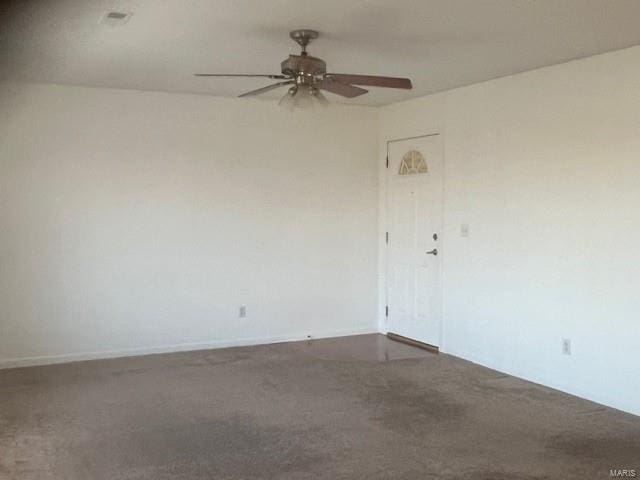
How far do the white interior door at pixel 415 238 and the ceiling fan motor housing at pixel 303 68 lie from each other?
247cm

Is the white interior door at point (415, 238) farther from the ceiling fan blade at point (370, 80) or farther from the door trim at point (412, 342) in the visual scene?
the ceiling fan blade at point (370, 80)

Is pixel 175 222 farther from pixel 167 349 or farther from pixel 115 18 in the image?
pixel 115 18

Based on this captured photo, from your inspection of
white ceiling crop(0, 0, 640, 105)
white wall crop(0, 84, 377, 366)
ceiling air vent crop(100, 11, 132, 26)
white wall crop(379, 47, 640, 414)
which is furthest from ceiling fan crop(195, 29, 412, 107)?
white wall crop(0, 84, 377, 366)

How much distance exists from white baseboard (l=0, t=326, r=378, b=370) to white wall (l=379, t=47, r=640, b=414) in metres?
1.31

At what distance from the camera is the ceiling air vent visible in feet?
11.7

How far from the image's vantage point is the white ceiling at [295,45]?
3.46 meters

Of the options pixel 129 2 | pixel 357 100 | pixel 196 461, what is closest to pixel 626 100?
pixel 357 100

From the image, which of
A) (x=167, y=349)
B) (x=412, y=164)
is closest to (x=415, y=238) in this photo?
(x=412, y=164)

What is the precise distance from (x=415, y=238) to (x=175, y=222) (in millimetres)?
2335

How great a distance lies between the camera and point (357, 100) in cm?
650

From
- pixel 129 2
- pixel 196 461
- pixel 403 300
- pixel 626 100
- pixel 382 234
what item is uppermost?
pixel 129 2

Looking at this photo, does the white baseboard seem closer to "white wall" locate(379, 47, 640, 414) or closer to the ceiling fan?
"white wall" locate(379, 47, 640, 414)

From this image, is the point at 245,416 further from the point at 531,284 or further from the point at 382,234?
the point at 382,234

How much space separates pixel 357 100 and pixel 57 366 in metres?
3.71
